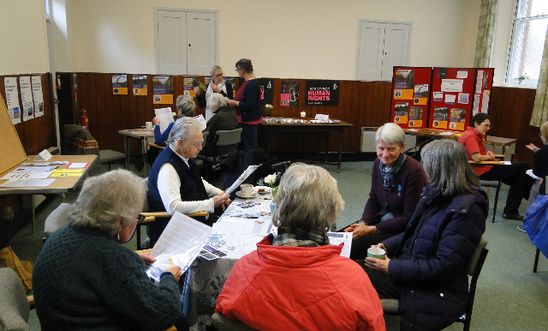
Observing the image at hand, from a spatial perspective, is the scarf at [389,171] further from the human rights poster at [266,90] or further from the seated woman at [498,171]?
the human rights poster at [266,90]

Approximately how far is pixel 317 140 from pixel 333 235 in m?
5.33

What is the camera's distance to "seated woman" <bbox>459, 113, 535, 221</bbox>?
15.1ft

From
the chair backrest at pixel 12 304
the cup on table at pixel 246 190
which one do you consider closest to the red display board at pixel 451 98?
the cup on table at pixel 246 190

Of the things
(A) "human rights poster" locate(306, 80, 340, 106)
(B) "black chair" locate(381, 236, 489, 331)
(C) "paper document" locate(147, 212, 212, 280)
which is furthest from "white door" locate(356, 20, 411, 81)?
(C) "paper document" locate(147, 212, 212, 280)

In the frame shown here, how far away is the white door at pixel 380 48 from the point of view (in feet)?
24.0

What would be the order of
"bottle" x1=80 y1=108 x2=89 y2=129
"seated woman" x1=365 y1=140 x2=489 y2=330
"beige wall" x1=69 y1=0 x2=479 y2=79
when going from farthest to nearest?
"beige wall" x1=69 y1=0 x2=479 y2=79 → "bottle" x1=80 y1=108 x2=89 y2=129 → "seated woman" x1=365 y1=140 x2=489 y2=330

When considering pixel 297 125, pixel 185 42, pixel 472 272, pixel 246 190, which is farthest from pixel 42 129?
pixel 472 272

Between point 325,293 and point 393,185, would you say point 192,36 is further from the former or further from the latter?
point 325,293

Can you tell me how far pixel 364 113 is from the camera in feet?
24.4

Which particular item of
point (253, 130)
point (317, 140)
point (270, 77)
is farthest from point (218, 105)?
point (317, 140)

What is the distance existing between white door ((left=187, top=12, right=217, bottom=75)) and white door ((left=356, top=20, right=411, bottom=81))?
97.1 inches

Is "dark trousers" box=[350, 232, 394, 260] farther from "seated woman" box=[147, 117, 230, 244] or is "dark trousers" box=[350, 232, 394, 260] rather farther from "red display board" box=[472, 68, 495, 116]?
"red display board" box=[472, 68, 495, 116]

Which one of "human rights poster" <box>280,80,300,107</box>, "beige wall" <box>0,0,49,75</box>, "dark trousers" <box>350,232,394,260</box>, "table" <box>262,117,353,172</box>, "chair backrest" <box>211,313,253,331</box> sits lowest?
"dark trousers" <box>350,232,394,260</box>

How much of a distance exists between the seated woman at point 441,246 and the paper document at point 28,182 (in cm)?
220
